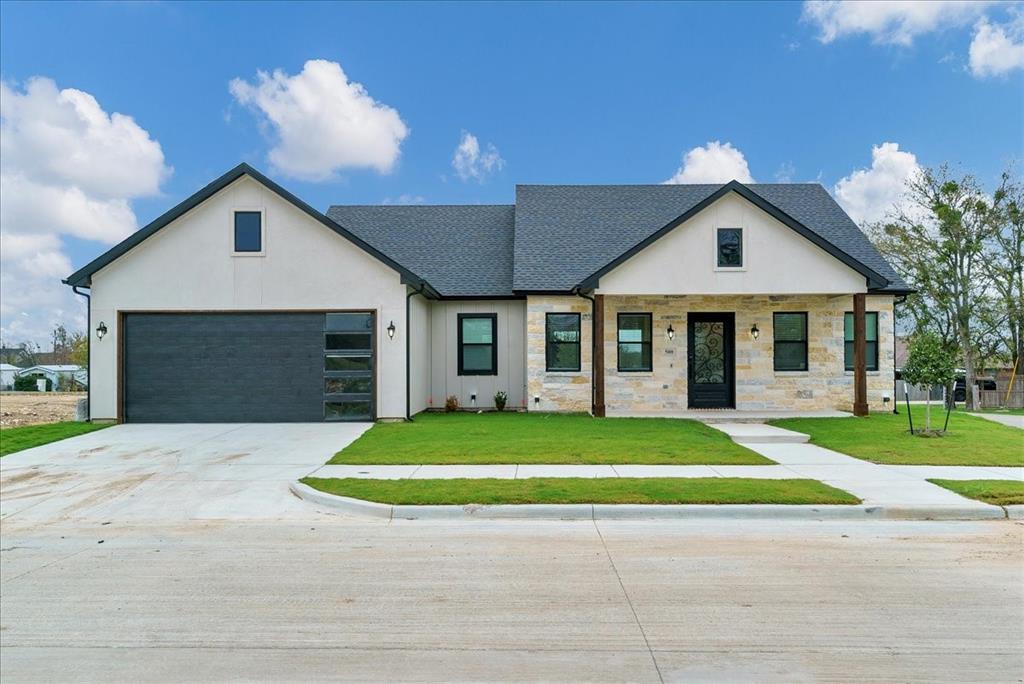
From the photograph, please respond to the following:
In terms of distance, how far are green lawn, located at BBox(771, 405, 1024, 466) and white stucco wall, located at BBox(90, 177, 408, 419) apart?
9597 millimetres

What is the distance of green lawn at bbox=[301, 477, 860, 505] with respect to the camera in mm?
7055

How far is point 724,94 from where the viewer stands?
62.7 feet

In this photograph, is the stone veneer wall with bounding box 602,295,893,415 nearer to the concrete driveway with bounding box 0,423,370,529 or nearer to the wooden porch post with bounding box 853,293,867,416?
the wooden porch post with bounding box 853,293,867,416

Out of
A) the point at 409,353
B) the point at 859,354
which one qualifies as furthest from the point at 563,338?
the point at 859,354

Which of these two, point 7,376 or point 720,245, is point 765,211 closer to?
point 720,245

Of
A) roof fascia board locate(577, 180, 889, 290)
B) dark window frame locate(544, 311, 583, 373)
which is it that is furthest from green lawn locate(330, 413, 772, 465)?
roof fascia board locate(577, 180, 889, 290)

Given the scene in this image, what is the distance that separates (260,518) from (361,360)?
8065mm

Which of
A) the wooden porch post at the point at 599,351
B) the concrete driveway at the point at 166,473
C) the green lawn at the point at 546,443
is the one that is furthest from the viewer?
the wooden porch post at the point at 599,351

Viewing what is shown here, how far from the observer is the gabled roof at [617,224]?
1585 cm

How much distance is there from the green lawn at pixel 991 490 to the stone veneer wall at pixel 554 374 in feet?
29.8

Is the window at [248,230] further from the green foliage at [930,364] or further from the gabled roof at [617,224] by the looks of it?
the green foliage at [930,364]

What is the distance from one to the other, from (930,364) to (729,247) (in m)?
5.02

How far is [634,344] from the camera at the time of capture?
16.4 meters

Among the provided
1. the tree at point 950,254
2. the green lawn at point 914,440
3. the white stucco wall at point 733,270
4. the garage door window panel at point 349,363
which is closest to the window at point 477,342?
the garage door window panel at point 349,363
